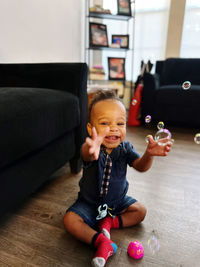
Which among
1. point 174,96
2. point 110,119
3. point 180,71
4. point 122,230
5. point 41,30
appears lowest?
point 122,230

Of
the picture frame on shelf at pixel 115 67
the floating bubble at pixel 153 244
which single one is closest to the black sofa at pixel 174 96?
the picture frame on shelf at pixel 115 67

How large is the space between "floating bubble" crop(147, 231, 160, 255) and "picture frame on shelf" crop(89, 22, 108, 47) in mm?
2632

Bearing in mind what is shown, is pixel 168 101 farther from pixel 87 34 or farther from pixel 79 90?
pixel 87 34

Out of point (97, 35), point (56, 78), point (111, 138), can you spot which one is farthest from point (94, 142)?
point (97, 35)

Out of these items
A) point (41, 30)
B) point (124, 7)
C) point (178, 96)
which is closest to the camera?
point (41, 30)

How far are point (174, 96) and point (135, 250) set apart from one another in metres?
1.78

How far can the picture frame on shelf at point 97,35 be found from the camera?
2.82 m

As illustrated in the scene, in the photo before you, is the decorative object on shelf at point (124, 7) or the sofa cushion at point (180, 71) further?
the decorative object on shelf at point (124, 7)

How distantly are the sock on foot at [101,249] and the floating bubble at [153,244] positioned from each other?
130 millimetres

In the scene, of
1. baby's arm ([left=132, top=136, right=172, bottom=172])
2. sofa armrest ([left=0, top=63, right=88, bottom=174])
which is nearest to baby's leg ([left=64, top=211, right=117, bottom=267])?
baby's arm ([left=132, top=136, right=172, bottom=172])

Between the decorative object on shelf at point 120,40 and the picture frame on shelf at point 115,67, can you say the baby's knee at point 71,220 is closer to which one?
the picture frame on shelf at point 115,67

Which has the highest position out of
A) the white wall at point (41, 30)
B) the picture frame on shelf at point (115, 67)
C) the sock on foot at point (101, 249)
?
the white wall at point (41, 30)

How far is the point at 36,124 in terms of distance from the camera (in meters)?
0.80

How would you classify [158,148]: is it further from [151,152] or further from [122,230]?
[122,230]
